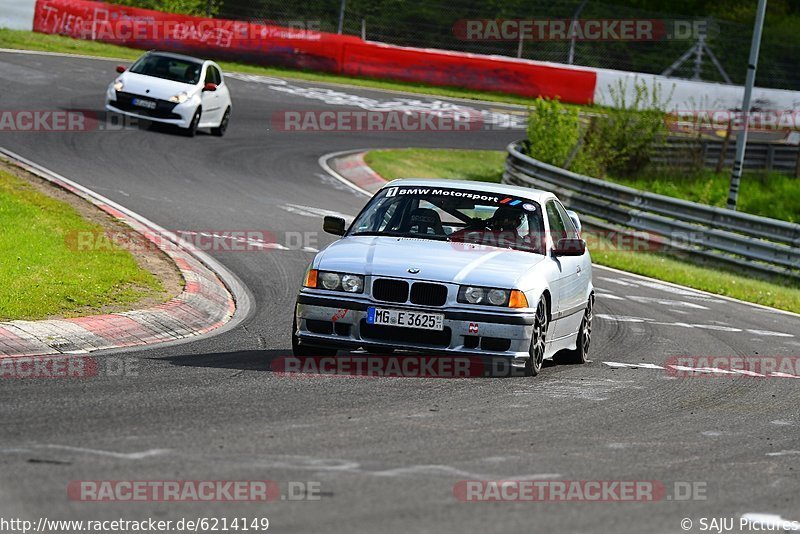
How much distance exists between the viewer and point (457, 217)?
35.1 feet

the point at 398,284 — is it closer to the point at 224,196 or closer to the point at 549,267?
the point at 549,267

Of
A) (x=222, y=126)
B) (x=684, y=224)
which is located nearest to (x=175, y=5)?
(x=222, y=126)

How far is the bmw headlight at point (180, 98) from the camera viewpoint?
25109 mm

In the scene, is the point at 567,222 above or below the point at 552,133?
above

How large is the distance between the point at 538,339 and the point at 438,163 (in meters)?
19.5

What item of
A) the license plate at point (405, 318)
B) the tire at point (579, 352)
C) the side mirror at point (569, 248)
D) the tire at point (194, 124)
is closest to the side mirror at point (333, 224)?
the license plate at point (405, 318)

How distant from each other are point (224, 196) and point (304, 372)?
11483 millimetres

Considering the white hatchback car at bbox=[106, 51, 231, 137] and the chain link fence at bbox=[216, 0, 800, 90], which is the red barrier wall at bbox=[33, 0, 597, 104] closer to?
the chain link fence at bbox=[216, 0, 800, 90]

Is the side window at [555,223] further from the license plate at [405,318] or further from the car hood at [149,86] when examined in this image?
the car hood at [149,86]

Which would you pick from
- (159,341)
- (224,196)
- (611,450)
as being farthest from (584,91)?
(611,450)

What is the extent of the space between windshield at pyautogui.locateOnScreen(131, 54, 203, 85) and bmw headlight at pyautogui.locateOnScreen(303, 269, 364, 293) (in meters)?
16.8

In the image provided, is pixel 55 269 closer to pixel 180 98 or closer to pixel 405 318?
pixel 405 318

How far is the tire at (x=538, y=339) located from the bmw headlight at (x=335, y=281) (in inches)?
51.8

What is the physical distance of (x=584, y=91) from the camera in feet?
129
